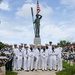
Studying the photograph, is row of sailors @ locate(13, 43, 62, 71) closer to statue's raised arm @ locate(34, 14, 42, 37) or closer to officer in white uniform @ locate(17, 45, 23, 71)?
officer in white uniform @ locate(17, 45, 23, 71)

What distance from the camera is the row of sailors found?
19.4 m

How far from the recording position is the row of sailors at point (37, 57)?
19438 mm

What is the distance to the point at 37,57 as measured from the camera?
19.7 metres

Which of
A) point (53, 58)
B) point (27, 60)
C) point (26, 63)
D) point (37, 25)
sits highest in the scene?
point (37, 25)

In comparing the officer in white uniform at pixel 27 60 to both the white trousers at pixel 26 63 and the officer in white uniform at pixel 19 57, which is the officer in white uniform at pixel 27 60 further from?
the officer in white uniform at pixel 19 57

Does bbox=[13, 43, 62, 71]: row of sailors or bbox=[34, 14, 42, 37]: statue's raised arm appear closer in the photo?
bbox=[13, 43, 62, 71]: row of sailors

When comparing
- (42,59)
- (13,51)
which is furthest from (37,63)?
(13,51)

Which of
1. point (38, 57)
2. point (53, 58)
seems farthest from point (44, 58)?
point (53, 58)

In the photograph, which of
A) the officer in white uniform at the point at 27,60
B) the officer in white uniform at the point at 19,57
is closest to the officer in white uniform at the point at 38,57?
the officer in white uniform at the point at 27,60

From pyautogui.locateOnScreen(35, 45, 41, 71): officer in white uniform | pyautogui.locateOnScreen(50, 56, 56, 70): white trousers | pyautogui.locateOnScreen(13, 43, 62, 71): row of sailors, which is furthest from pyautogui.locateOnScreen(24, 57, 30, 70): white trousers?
pyautogui.locateOnScreen(50, 56, 56, 70): white trousers

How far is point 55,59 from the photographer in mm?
19922

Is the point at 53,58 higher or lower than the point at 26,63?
higher

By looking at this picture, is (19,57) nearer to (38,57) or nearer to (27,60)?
(27,60)

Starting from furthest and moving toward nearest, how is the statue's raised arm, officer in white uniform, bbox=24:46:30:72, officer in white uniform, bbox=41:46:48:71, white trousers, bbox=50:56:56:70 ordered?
→ 1. the statue's raised arm
2. white trousers, bbox=50:56:56:70
3. officer in white uniform, bbox=41:46:48:71
4. officer in white uniform, bbox=24:46:30:72
